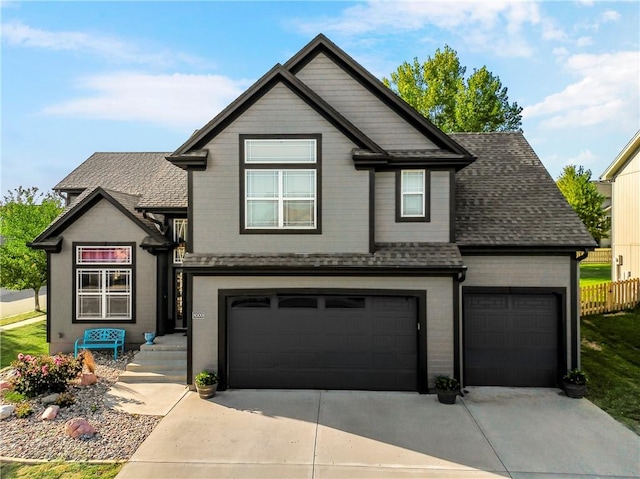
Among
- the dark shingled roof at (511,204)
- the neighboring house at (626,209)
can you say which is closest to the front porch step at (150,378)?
the dark shingled roof at (511,204)

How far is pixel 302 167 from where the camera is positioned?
9.28 metres

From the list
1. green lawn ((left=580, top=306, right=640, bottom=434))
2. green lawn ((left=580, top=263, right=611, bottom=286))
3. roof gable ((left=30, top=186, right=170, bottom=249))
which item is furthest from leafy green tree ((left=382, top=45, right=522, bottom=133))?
roof gable ((left=30, top=186, right=170, bottom=249))

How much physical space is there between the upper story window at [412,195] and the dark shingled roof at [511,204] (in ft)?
4.07

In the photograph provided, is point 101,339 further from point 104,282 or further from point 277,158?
point 277,158

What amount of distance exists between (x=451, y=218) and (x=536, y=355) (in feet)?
13.5

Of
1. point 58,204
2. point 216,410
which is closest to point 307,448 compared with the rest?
point 216,410

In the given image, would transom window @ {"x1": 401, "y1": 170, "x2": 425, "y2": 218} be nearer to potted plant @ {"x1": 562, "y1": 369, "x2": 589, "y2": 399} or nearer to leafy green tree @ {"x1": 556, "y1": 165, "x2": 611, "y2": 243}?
potted plant @ {"x1": 562, "y1": 369, "x2": 589, "y2": 399}

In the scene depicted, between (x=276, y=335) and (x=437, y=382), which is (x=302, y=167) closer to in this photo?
(x=276, y=335)

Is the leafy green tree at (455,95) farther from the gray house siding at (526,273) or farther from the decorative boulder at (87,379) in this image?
the decorative boulder at (87,379)

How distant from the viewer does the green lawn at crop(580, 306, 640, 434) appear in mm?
8289

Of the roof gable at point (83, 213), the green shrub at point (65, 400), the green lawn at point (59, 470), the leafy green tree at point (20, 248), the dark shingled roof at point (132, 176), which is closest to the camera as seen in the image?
the green lawn at point (59, 470)

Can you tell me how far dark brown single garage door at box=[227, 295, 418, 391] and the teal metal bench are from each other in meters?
4.46

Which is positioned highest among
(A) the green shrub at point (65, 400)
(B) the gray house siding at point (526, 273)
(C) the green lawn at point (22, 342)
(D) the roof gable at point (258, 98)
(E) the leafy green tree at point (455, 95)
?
(E) the leafy green tree at point (455, 95)

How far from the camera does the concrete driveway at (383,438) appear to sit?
6047mm
